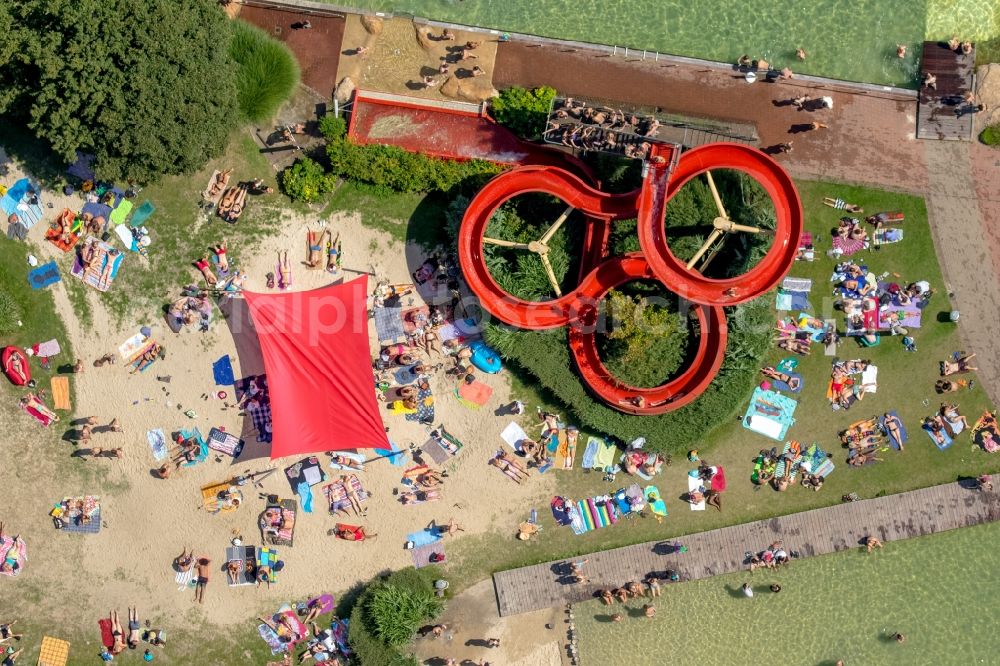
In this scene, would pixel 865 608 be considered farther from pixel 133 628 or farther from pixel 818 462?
pixel 133 628

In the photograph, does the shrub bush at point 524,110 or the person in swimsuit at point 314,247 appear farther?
the person in swimsuit at point 314,247

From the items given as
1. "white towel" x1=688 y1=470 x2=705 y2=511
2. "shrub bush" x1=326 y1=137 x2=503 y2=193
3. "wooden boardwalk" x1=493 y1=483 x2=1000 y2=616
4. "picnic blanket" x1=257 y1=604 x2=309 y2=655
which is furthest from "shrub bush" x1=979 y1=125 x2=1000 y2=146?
"picnic blanket" x1=257 y1=604 x2=309 y2=655

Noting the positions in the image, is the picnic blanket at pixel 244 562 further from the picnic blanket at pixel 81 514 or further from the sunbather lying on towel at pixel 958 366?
the sunbather lying on towel at pixel 958 366

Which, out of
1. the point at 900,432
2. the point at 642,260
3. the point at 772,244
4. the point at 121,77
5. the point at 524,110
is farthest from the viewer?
the point at 900,432

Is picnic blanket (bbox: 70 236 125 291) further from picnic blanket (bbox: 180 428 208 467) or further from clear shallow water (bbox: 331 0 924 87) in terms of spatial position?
clear shallow water (bbox: 331 0 924 87)

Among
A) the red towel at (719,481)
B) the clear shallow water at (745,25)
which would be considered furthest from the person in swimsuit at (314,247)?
the red towel at (719,481)

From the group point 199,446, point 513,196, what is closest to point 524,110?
point 513,196
